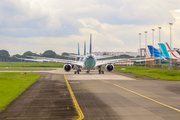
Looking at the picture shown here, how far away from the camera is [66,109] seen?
653 inches

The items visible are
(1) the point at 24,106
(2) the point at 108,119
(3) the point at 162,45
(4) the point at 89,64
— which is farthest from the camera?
(3) the point at 162,45

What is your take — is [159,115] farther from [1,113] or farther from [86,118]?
[1,113]

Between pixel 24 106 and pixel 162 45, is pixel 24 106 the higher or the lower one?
the lower one

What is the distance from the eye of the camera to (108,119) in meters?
13.7

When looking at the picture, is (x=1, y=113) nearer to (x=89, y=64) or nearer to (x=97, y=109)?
(x=97, y=109)

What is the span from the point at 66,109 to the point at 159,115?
20.5 ft

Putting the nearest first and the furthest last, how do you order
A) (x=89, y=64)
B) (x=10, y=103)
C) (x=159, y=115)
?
(x=159, y=115), (x=10, y=103), (x=89, y=64)

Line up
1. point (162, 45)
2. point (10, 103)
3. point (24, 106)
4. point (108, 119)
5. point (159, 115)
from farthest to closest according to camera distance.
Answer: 1. point (162, 45)
2. point (10, 103)
3. point (24, 106)
4. point (159, 115)
5. point (108, 119)

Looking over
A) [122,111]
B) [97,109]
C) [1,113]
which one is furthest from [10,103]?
[122,111]

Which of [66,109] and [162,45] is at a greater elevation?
[162,45]

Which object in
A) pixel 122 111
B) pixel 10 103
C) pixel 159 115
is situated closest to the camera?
pixel 159 115

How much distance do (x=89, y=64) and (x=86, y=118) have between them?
138ft

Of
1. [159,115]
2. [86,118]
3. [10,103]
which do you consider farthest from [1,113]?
[159,115]

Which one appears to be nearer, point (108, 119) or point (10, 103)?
point (108, 119)
